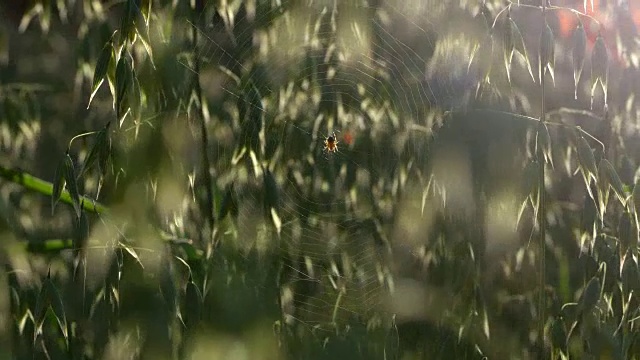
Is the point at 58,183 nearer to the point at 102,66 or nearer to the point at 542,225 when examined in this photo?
the point at 102,66

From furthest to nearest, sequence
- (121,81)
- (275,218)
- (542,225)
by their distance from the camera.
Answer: (542,225) → (275,218) → (121,81)

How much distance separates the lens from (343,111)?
1073 millimetres

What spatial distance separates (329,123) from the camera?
1.07 metres

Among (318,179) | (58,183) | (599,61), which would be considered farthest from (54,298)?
(599,61)

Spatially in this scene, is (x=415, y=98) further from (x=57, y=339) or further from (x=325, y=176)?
(x=57, y=339)

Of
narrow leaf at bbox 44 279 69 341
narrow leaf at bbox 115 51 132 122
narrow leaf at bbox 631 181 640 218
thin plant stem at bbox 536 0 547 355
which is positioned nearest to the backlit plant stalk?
thin plant stem at bbox 536 0 547 355

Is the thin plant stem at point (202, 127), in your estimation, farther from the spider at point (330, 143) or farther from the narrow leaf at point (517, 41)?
the narrow leaf at point (517, 41)

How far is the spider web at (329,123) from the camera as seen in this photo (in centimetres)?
102

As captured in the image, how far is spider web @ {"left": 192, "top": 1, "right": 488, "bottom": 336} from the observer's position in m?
1.02

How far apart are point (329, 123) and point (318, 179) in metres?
0.08

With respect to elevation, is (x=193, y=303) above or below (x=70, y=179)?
below

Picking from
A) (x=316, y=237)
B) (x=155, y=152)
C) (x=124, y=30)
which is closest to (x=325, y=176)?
(x=316, y=237)

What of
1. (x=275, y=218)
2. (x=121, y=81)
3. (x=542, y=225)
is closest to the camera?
(x=121, y=81)

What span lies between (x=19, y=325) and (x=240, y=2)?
1.58ft
